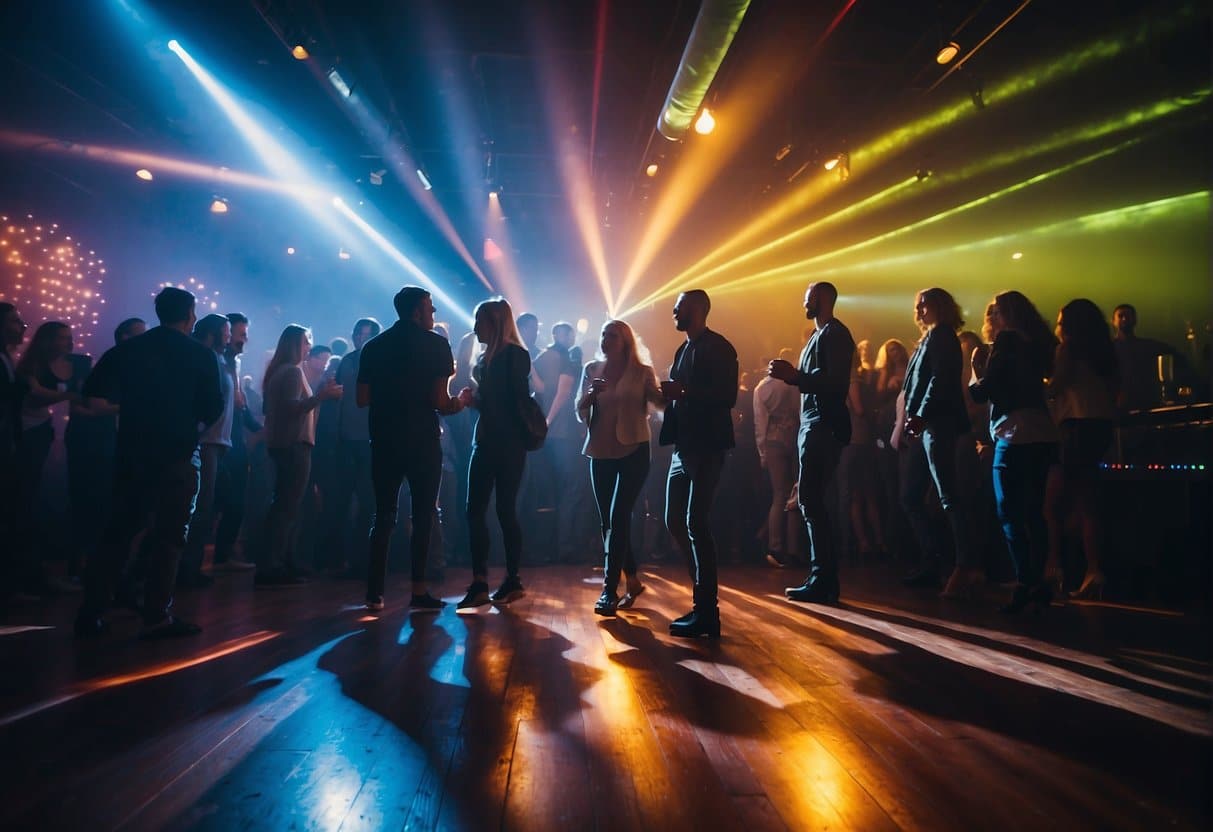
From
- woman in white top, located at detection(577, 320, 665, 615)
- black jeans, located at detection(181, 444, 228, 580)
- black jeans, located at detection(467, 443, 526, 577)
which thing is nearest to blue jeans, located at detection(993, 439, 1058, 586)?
woman in white top, located at detection(577, 320, 665, 615)

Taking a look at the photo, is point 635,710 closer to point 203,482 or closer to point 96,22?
point 203,482

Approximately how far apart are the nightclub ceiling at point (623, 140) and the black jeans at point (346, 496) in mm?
3971

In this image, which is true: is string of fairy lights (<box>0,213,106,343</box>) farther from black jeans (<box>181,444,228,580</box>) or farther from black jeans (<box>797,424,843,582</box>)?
black jeans (<box>797,424,843,582</box>)

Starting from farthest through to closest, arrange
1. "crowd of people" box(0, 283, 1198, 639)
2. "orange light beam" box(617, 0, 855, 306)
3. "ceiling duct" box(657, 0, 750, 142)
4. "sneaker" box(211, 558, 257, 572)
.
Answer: "orange light beam" box(617, 0, 855, 306) < "sneaker" box(211, 558, 257, 572) < "ceiling duct" box(657, 0, 750, 142) < "crowd of people" box(0, 283, 1198, 639)

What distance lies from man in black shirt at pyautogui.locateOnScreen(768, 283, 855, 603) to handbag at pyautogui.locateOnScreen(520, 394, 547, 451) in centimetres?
149

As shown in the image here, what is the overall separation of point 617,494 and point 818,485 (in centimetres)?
120

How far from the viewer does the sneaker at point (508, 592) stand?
3781mm

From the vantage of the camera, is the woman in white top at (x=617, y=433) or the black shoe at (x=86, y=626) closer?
the black shoe at (x=86, y=626)

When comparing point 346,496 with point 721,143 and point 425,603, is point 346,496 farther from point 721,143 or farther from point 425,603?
point 721,143

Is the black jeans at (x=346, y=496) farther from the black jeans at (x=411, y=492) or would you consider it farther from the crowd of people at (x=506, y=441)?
the black jeans at (x=411, y=492)

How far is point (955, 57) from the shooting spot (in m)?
6.25

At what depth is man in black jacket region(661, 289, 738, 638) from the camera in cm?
292

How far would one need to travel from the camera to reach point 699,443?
9.95 feet

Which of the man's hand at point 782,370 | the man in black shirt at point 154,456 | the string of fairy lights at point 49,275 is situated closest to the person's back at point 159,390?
the man in black shirt at point 154,456
